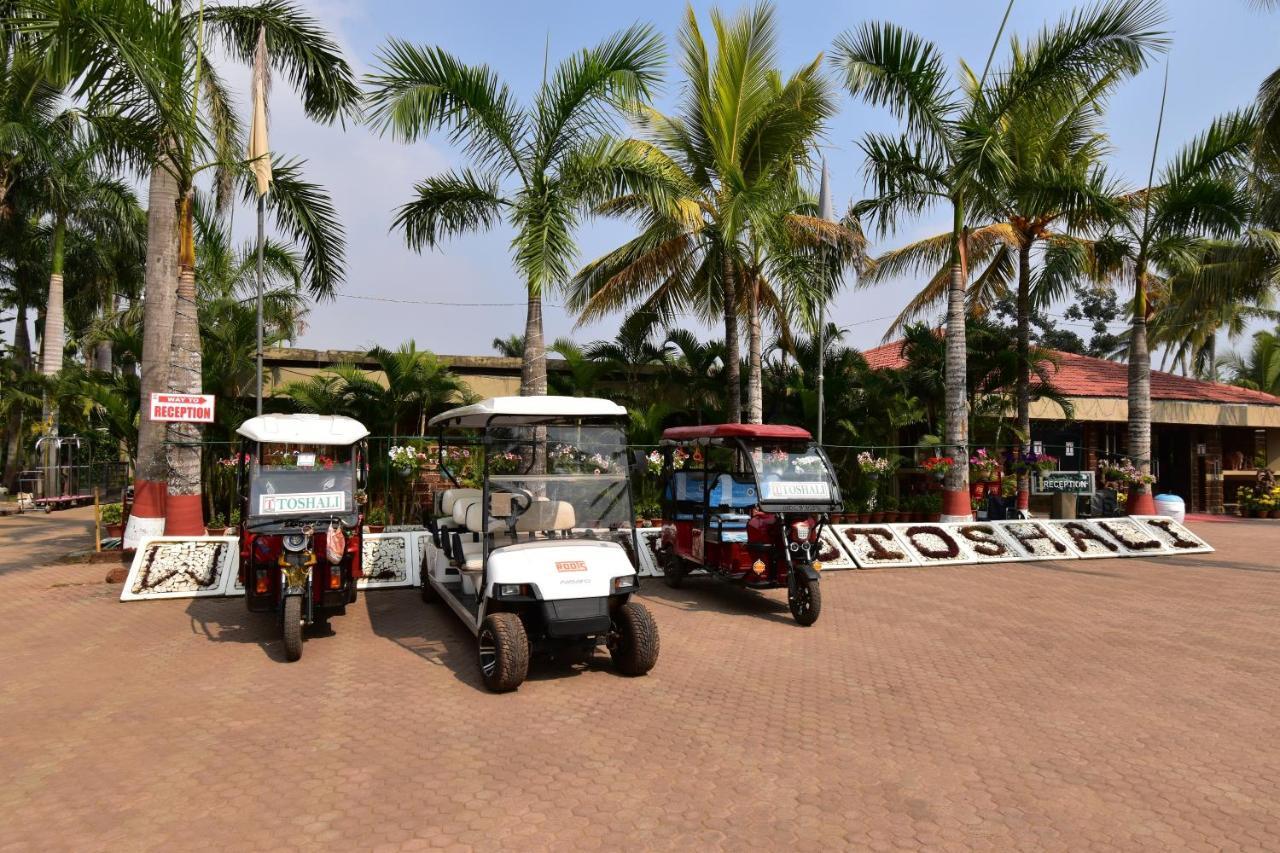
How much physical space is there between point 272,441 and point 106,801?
417 cm

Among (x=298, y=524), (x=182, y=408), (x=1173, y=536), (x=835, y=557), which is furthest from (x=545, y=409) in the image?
(x=1173, y=536)

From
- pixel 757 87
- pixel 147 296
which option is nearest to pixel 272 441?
pixel 147 296

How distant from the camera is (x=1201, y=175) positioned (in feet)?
49.3

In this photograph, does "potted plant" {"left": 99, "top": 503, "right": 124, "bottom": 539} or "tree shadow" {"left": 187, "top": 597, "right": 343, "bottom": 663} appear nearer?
"tree shadow" {"left": 187, "top": 597, "right": 343, "bottom": 663}

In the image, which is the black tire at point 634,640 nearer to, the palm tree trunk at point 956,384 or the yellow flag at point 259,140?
the yellow flag at point 259,140

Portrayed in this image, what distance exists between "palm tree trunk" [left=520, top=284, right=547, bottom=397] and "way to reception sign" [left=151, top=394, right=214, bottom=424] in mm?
4022

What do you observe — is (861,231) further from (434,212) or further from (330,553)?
(330,553)

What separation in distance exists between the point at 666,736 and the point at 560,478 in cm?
254

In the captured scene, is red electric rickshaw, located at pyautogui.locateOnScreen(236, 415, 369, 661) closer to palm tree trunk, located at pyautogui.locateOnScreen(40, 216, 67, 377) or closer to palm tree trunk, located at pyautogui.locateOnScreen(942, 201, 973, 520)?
A: palm tree trunk, located at pyautogui.locateOnScreen(942, 201, 973, 520)

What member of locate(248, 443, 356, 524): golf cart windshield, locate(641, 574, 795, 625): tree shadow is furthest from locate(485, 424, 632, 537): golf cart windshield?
locate(641, 574, 795, 625): tree shadow

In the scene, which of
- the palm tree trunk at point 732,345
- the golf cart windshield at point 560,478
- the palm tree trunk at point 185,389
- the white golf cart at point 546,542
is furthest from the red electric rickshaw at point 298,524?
the palm tree trunk at point 732,345

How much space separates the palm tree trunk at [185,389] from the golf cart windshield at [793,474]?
720cm

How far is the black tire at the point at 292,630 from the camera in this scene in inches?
259

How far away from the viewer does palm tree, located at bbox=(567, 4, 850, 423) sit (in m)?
12.5
